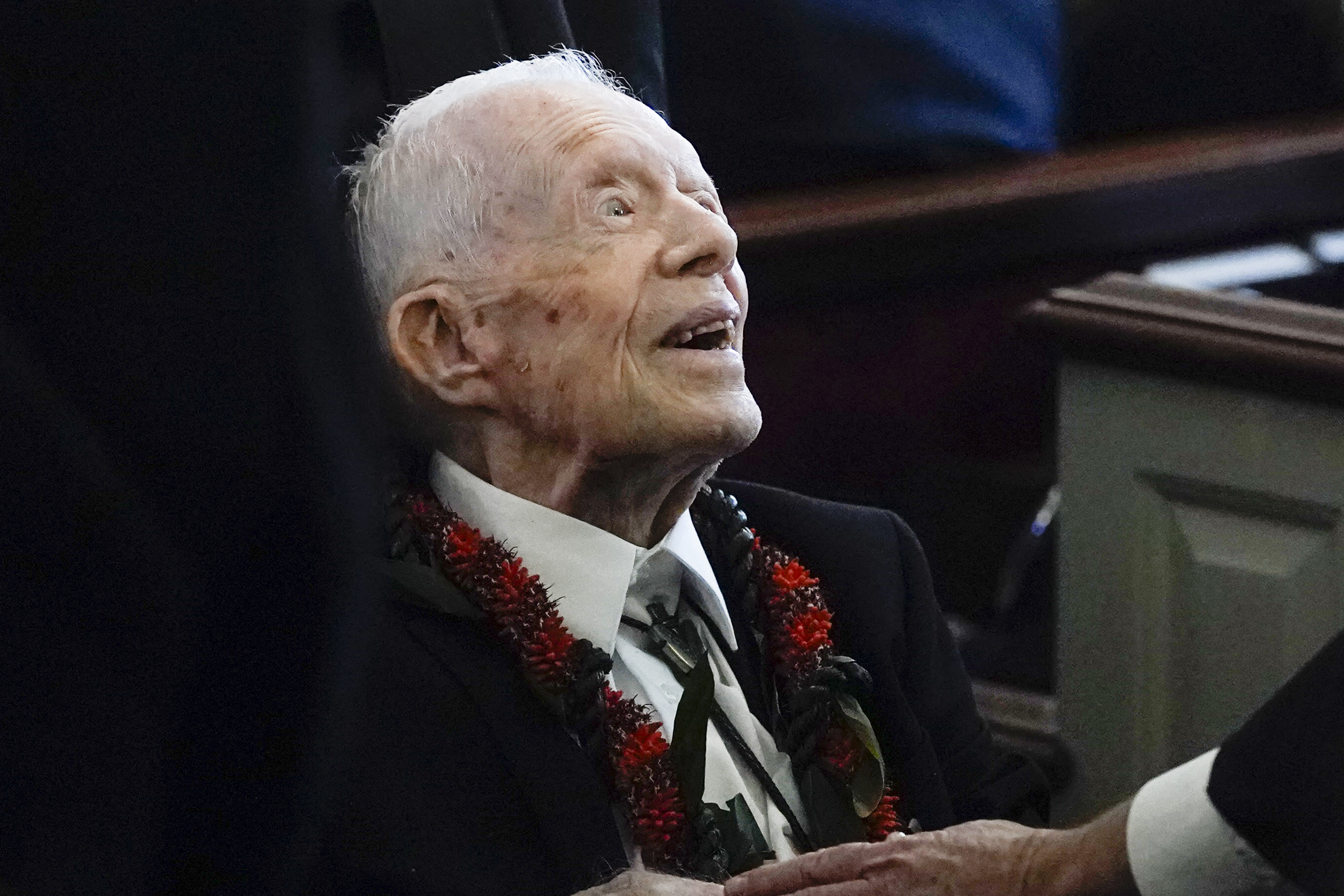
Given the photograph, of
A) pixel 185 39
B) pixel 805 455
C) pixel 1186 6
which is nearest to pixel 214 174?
pixel 185 39

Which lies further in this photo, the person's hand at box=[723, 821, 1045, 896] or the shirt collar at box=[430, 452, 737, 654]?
the shirt collar at box=[430, 452, 737, 654]

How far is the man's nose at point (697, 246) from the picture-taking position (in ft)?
4.64

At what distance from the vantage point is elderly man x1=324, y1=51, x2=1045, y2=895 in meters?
1.34

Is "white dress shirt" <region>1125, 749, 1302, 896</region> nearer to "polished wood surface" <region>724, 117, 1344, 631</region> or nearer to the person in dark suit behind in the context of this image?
the person in dark suit behind

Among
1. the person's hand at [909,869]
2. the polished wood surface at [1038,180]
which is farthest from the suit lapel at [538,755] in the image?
the polished wood surface at [1038,180]

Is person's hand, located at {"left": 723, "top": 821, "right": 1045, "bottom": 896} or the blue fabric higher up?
the blue fabric

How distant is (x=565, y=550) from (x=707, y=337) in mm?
204

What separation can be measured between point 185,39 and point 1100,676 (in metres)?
1.28

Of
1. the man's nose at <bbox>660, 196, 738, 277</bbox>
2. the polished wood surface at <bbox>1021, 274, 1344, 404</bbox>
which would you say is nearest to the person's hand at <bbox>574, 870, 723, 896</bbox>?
the man's nose at <bbox>660, 196, 738, 277</bbox>

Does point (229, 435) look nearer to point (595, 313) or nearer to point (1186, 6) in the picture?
point (595, 313)

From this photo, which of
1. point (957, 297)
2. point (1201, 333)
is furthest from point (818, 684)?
point (957, 297)

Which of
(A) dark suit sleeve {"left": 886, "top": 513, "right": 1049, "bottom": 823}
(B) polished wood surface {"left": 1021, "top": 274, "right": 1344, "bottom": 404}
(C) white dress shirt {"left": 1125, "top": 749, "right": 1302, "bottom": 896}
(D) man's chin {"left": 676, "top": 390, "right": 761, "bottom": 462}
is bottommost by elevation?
(A) dark suit sleeve {"left": 886, "top": 513, "right": 1049, "bottom": 823}

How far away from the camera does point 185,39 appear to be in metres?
0.98

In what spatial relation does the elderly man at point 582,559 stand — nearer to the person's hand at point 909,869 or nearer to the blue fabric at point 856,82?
the person's hand at point 909,869
